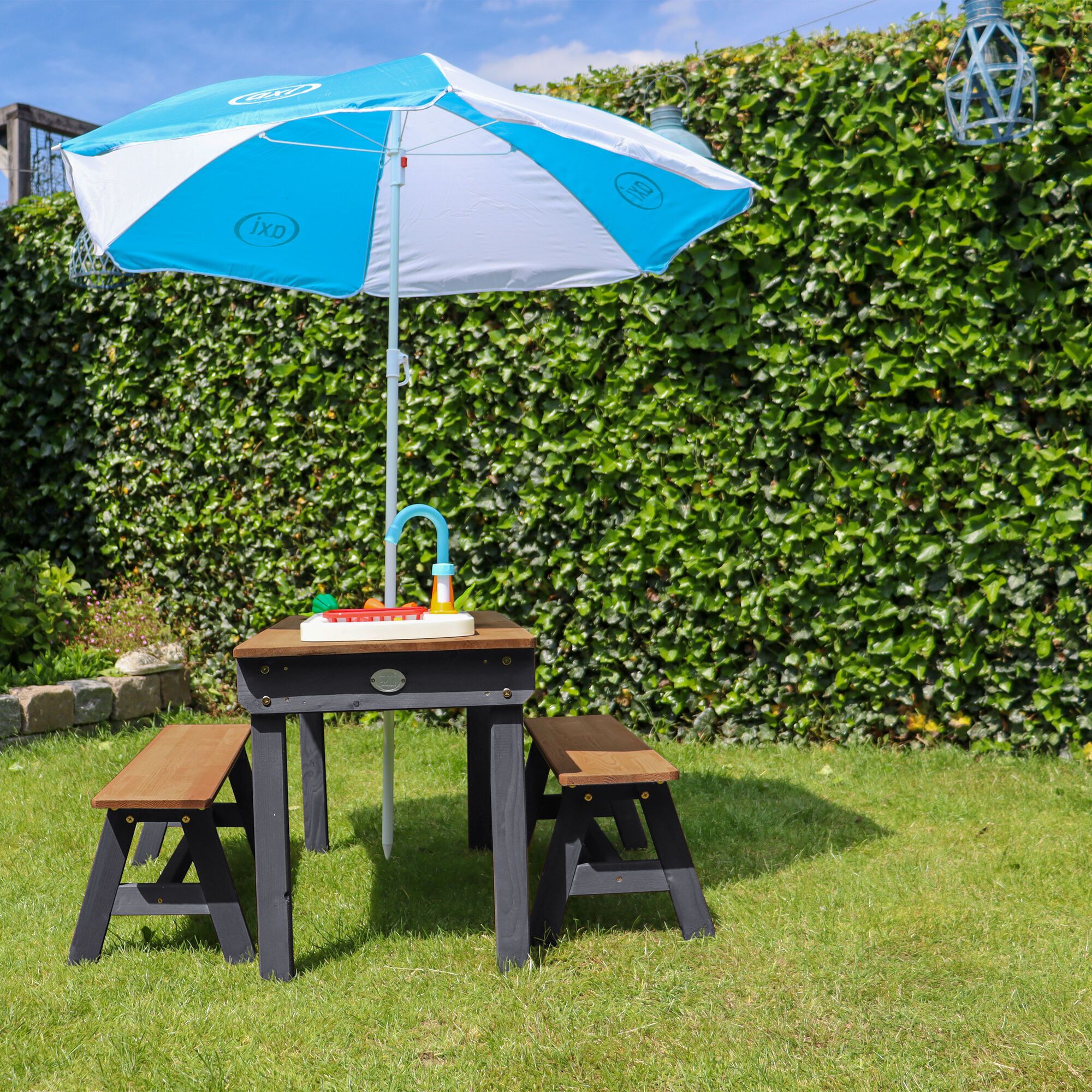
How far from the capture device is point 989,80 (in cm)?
343

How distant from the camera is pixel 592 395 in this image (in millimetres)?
4641

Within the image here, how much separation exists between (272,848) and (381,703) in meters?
0.46

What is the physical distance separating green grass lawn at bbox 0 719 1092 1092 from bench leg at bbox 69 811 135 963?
0.19 ft

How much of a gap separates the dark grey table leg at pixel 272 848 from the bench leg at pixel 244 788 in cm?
71

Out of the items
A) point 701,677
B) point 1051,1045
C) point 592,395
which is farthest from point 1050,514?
point 1051,1045

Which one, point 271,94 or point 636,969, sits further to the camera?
point 636,969

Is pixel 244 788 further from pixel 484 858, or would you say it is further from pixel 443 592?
pixel 443 592

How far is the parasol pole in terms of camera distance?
3098 mm

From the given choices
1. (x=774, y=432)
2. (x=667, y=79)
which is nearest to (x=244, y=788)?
(x=774, y=432)

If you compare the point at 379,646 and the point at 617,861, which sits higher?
the point at 379,646

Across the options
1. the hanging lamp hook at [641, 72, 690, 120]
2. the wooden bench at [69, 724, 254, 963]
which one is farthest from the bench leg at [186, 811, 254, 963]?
the hanging lamp hook at [641, 72, 690, 120]

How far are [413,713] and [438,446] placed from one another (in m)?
1.36

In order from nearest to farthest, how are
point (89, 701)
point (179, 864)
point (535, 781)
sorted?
point (179, 864), point (535, 781), point (89, 701)

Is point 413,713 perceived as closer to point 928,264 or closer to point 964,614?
point 964,614
